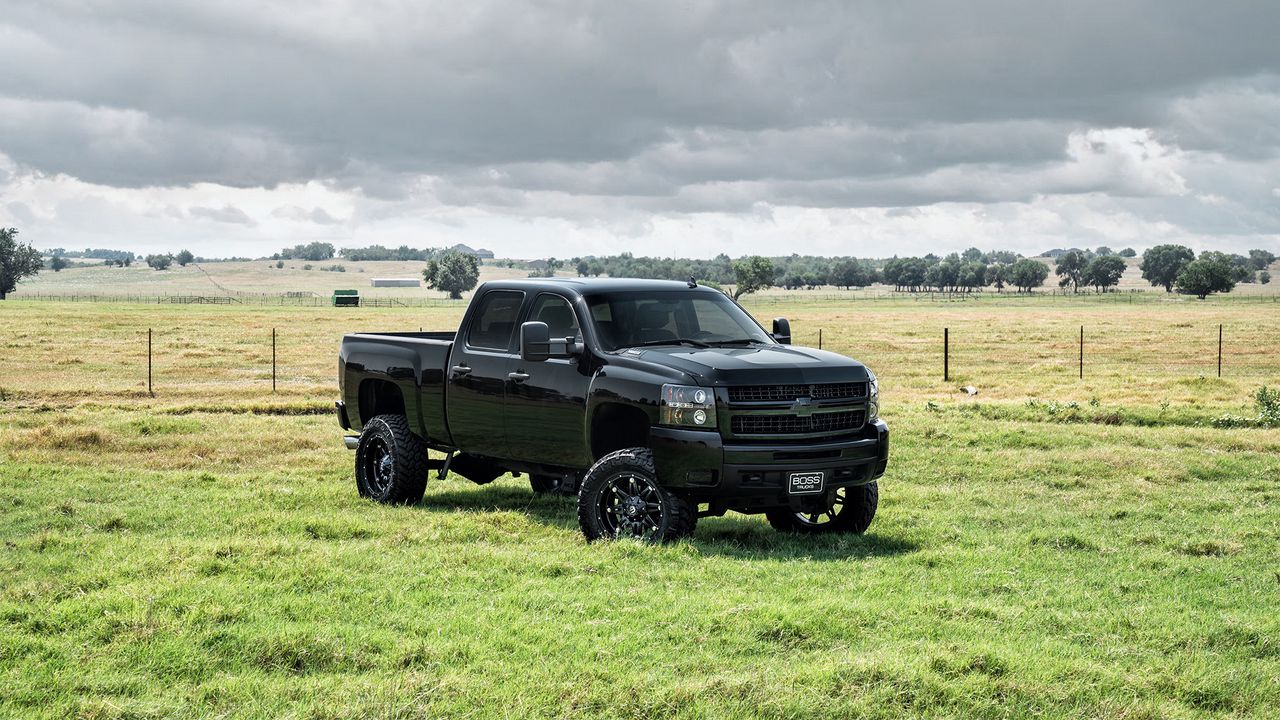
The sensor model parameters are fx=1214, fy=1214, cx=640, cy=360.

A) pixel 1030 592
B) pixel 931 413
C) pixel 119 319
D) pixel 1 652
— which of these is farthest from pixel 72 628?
pixel 119 319

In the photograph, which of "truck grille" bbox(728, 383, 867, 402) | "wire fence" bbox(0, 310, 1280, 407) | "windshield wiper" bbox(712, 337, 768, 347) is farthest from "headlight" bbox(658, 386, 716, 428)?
"wire fence" bbox(0, 310, 1280, 407)

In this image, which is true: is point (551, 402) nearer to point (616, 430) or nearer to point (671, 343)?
point (616, 430)

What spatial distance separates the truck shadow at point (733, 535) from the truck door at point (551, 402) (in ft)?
2.42

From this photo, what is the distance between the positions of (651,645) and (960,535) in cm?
488

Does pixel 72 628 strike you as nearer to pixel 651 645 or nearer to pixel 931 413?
pixel 651 645

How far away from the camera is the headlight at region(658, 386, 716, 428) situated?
935 centimetres

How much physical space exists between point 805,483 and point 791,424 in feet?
1.56

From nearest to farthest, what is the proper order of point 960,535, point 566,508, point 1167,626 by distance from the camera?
1. point 1167,626
2. point 960,535
3. point 566,508

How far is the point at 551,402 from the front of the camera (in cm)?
1071

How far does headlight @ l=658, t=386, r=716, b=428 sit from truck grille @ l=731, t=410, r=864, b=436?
22cm

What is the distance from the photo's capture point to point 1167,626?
7398 millimetres

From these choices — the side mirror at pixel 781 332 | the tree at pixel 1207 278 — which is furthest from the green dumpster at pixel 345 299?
the tree at pixel 1207 278

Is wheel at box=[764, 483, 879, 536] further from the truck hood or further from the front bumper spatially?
the truck hood

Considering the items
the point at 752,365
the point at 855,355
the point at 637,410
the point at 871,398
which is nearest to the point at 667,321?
the point at 637,410
